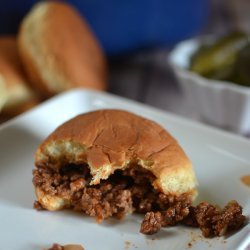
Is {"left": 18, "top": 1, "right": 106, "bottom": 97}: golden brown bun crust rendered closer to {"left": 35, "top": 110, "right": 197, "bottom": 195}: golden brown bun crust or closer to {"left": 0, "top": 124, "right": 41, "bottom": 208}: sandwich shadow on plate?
{"left": 0, "top": 124, "right": 41, "bottom": 208}: sandwich shadow on plate

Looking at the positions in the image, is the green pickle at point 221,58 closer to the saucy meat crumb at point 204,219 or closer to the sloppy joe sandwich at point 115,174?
the sloppy joe sandwich at point 115,174

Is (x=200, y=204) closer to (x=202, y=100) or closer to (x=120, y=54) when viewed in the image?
(x=202, y=100)

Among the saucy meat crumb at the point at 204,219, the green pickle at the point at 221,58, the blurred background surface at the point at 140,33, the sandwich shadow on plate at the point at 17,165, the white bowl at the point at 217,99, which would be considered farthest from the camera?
the blurred background surface at the point at 140,33

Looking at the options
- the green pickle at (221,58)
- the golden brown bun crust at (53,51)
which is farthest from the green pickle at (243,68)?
the golden brown bun crust at (53,51)

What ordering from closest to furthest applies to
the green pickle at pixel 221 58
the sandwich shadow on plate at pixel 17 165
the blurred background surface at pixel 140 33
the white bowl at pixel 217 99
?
1. the sandwich shadow on plate at pixel 17 165
2. the white bowl at pixel 217 99
3. the green pickle at pixel 221 58
4. the blurred background surface at pixel 140 33

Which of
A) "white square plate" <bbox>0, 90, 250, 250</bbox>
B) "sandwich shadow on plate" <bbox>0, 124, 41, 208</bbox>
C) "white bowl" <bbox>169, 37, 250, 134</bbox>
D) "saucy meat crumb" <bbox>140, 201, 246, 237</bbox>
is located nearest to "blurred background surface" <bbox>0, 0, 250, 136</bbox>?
"white bowl" <bbox>169, 37, 250, 134</bbox>

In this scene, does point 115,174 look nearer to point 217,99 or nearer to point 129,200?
point 129,200
